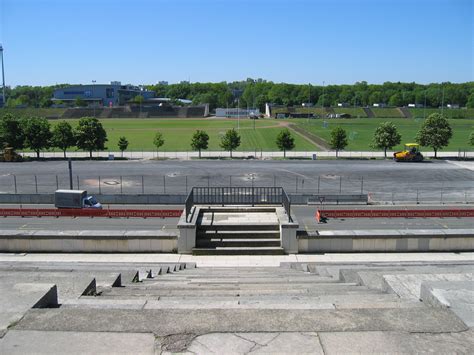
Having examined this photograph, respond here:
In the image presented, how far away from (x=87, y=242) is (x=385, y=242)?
11.7 metres

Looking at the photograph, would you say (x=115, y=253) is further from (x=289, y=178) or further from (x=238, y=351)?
(x=289, y=178)

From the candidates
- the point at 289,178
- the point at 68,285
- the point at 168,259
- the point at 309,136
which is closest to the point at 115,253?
the point at 168,259

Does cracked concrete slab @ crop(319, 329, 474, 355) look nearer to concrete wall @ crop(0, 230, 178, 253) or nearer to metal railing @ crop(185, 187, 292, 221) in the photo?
metal railing @ crop(185, 187, 292, 221)

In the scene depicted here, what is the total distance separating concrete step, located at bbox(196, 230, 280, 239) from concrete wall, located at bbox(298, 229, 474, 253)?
1303mm

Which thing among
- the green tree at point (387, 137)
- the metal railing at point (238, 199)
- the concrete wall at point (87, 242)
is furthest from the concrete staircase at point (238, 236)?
the green tree at point (387, 137)

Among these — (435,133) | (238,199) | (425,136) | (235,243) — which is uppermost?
(435,133)

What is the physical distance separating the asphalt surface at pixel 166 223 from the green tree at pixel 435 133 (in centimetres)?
3665

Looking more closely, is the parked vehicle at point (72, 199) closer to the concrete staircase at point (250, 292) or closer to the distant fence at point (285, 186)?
the distant fence at point (285, 186)

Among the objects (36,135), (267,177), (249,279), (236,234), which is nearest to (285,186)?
(267,177)

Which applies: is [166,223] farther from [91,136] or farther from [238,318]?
[91,136]

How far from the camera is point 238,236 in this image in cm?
1967

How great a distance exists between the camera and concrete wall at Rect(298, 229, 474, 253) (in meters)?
19.0

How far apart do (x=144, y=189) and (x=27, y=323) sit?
35.1m

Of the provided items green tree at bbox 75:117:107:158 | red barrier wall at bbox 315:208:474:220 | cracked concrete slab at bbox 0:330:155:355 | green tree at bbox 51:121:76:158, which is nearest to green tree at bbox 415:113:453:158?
red barrier wall at bbox 315:208:474:220
